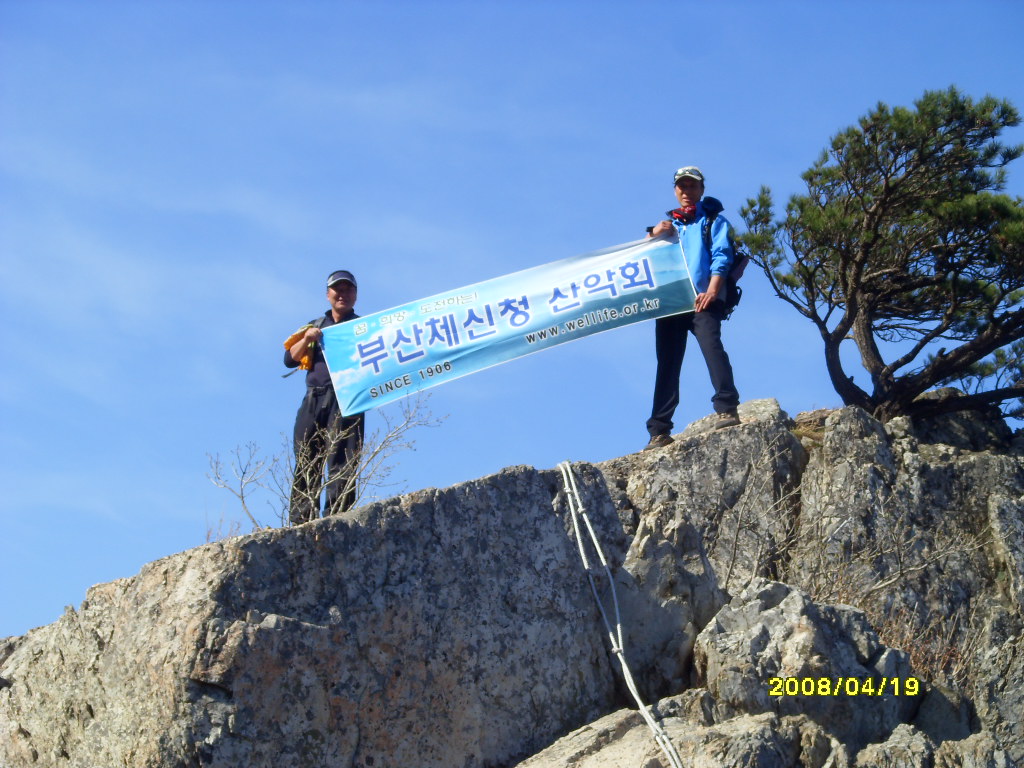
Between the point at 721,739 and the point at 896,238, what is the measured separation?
9903mm

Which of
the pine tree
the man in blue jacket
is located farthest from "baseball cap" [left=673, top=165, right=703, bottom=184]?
the pine tree

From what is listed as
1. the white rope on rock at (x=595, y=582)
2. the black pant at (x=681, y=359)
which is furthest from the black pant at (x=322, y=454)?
the black pant at (x=681, y=359)

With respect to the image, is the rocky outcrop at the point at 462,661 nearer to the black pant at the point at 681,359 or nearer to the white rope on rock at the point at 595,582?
the white rope on rock at the point at 595,582

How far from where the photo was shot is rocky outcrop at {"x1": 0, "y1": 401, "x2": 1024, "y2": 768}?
4.80 m

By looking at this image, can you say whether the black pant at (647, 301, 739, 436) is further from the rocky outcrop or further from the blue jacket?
the rocky outcrop

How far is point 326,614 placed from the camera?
16.4 ft

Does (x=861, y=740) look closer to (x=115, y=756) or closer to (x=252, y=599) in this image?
(x=252, y=599)

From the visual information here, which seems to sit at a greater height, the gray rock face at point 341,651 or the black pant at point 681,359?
the black pant at point 681,359

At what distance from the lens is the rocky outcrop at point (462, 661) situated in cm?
480

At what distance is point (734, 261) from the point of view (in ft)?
28.4
